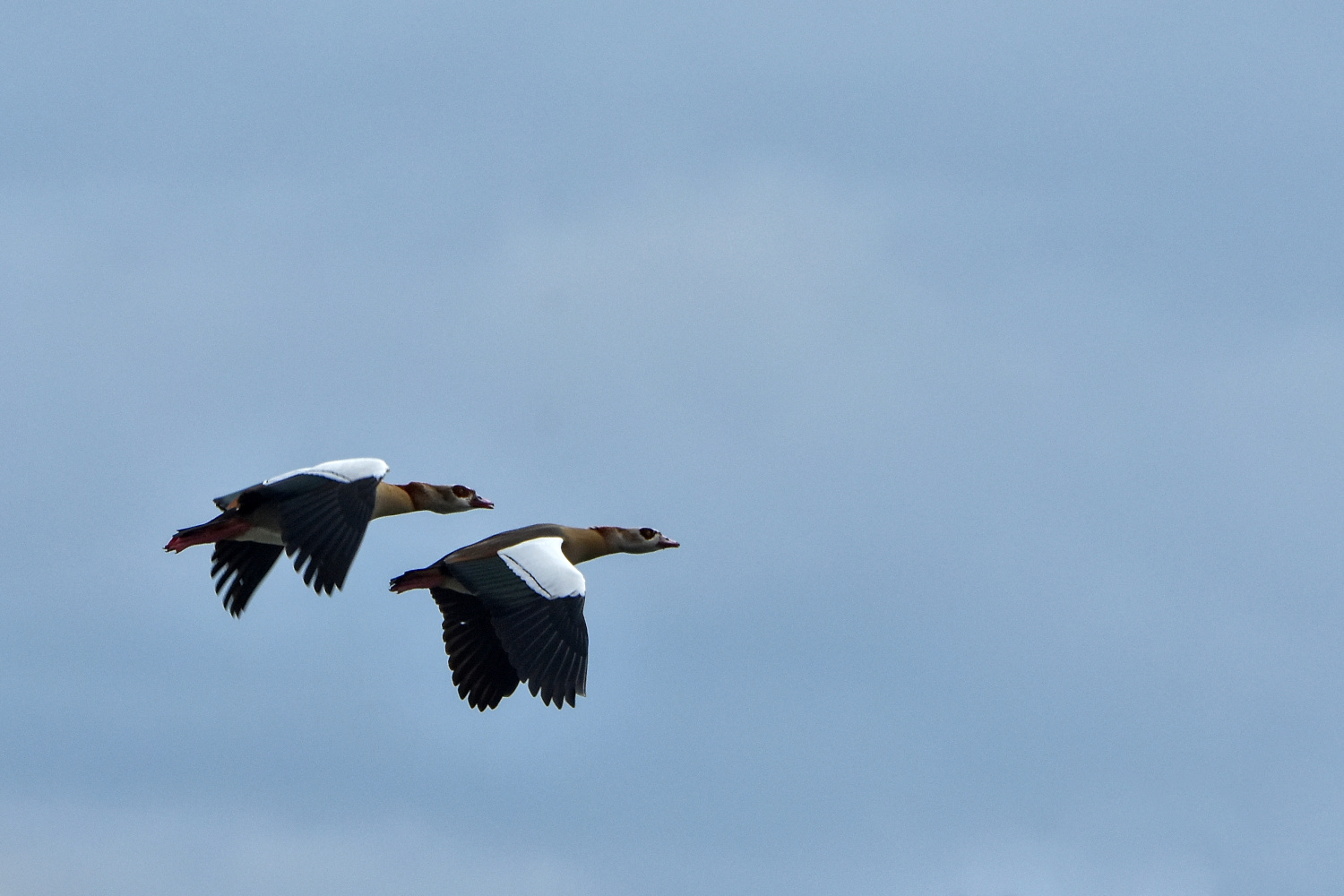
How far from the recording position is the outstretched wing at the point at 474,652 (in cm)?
2634

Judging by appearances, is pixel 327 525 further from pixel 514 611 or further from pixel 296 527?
pixel 514 611

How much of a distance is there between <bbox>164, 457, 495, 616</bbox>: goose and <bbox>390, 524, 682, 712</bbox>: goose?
4.07 ft

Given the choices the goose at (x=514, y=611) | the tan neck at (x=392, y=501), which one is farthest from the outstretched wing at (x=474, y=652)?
the tan neck at (x=392, y=501)

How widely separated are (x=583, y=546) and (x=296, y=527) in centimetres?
463

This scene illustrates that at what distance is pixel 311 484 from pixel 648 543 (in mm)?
5449

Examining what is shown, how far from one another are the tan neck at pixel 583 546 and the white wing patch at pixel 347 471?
3.07m

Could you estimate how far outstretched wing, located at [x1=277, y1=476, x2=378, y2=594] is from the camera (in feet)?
77.8

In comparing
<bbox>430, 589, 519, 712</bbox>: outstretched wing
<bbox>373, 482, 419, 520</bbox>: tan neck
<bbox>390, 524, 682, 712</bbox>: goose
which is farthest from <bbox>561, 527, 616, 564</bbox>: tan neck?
<bbox>373, 482, 419, 520</bbox>: tan neck

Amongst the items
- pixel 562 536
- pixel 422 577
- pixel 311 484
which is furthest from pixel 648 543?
pixel 311 484

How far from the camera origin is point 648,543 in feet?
95.0

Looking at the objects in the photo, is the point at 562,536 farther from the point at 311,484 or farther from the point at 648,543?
the point at 311,484

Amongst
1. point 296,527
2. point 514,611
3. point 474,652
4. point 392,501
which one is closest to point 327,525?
point 296,527

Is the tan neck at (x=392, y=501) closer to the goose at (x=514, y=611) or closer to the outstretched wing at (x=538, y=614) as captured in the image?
the goose at (x=514, y=611)

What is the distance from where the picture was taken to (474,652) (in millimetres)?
26500
